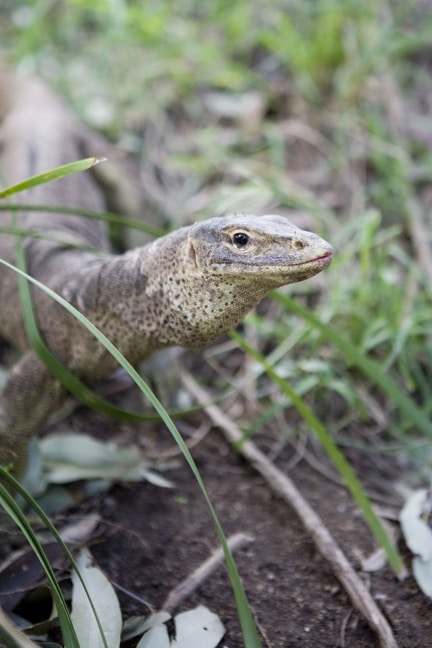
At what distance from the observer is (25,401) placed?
103 inches

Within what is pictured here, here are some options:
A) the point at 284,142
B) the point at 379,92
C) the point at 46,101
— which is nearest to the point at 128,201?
the point at 46,101

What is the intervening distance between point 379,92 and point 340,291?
5.83 feet

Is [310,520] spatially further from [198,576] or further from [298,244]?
[298,244]

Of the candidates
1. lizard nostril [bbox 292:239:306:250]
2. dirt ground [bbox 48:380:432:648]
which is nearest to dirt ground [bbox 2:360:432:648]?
dirt ground [bbox 48:380:432:648]

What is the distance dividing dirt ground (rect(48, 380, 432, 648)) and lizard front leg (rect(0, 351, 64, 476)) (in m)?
0.34

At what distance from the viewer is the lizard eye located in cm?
203

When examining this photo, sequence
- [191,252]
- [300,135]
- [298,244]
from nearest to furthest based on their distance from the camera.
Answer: [298,244] → [191,252] → [300,135]

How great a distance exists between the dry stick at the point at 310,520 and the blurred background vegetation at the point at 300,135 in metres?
0.14

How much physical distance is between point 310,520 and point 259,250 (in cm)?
97

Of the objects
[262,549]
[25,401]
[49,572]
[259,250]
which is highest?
[259,250]

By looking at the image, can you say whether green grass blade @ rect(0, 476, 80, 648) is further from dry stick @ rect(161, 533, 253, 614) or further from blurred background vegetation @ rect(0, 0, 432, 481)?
blurred background vegetation @ rect(0, 0, 432, 481)

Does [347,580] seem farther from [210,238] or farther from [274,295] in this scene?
[210,238]

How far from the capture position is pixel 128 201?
408cm

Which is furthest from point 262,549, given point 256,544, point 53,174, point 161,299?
point 53,174
